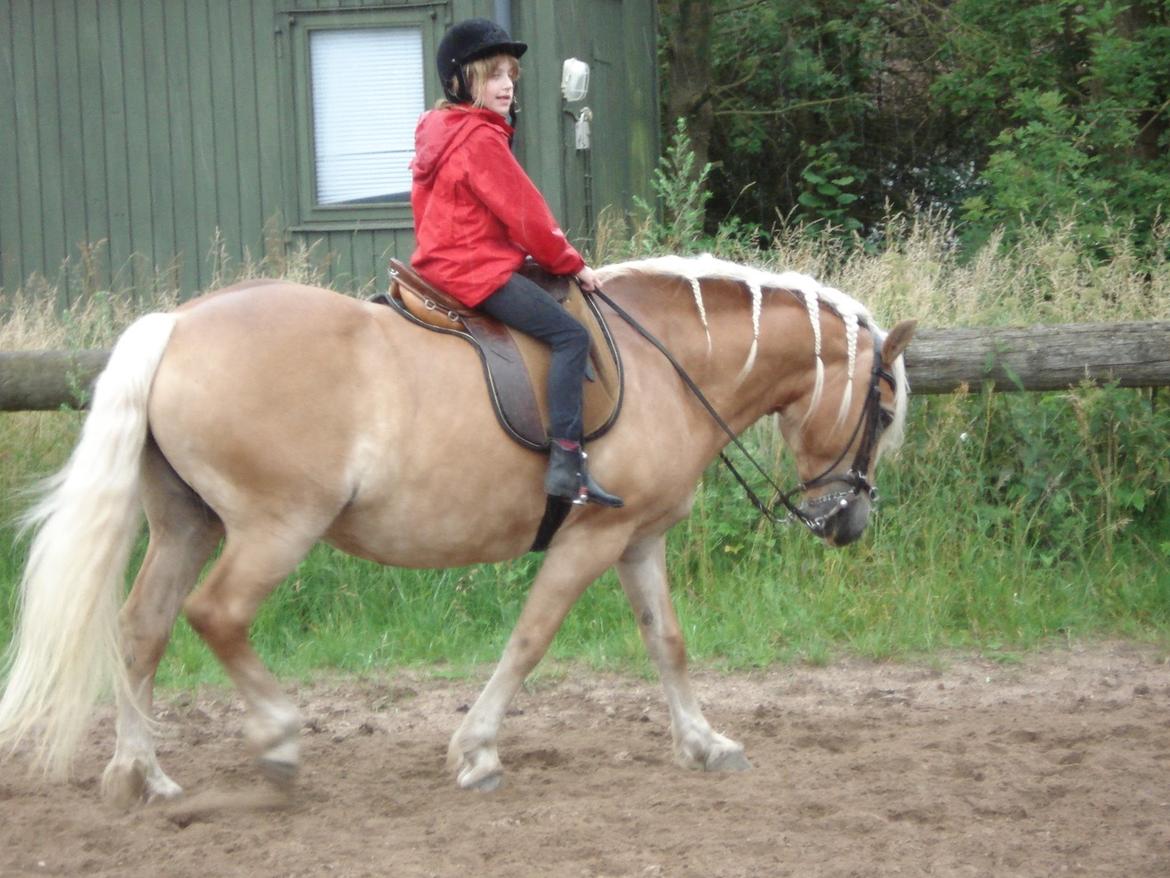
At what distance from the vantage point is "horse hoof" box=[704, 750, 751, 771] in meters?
4.77

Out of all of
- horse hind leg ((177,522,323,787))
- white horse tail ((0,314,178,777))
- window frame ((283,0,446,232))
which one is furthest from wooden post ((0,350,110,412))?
window frame ((283,0,446,232))

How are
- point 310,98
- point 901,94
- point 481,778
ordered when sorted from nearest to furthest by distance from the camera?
1. point 481,778
2. point 310,98
3. point 901,94

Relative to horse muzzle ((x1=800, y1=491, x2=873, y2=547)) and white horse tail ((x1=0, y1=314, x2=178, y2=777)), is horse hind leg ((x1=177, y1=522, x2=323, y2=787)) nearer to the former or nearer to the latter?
white horse tail ((x1=0, y1=314, x2=178, y2=777))

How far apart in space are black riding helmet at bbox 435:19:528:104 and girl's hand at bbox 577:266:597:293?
674 mm

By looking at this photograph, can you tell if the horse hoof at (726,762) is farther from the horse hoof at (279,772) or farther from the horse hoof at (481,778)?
the horse hoof at (279,772)

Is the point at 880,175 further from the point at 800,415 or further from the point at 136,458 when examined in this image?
the point at 136,458

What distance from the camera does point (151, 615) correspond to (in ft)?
14.4

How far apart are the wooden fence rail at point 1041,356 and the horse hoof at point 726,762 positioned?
254 cm

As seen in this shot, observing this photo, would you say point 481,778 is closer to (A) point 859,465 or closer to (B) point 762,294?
(A) point 859,465

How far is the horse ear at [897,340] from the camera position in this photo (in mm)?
4840

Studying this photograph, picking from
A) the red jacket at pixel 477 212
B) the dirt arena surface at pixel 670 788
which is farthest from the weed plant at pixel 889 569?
the red jacket at pixel 477 212

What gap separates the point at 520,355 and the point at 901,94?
14.6m

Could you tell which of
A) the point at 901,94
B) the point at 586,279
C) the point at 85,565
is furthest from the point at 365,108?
the point at 901,94

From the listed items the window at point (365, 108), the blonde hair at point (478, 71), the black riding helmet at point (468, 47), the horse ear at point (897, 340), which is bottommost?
the horse ear at point (897, 340)
